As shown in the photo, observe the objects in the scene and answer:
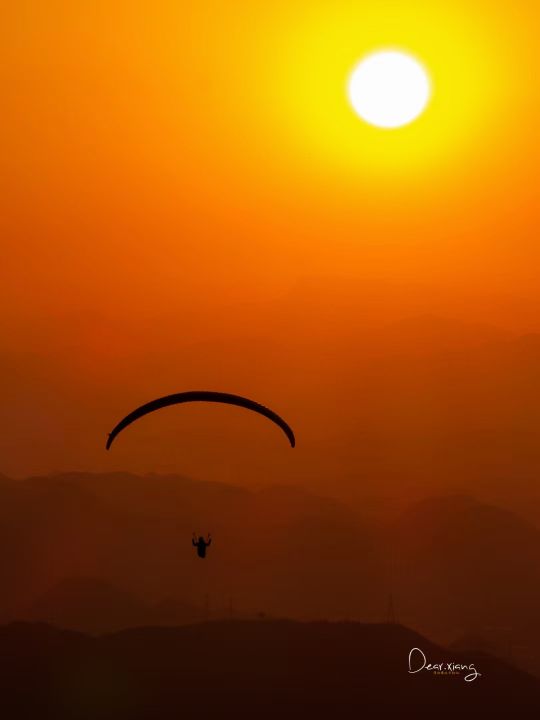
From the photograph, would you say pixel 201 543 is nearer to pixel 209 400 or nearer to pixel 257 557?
pixel 257 557

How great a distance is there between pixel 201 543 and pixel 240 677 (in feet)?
2.65

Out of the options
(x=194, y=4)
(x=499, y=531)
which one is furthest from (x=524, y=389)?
(x=194, y=4)

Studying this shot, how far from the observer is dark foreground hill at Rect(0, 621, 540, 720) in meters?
4.84

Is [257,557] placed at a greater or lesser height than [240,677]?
greater

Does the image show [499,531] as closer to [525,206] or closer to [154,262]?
[525,206]

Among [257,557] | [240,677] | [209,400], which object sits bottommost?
[240,677]

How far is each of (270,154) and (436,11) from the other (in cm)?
133

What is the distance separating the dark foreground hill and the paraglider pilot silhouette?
441 mm

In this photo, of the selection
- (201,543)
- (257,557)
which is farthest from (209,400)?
(257,557)

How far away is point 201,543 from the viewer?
4977mm

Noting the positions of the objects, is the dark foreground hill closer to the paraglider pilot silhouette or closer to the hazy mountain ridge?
the hazy mountain ridge

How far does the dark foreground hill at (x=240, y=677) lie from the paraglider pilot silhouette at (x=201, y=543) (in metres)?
0.44

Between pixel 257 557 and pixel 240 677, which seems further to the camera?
pixel 257 557

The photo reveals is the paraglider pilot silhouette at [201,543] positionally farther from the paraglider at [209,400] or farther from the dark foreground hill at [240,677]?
the paraglider at [209,400]
